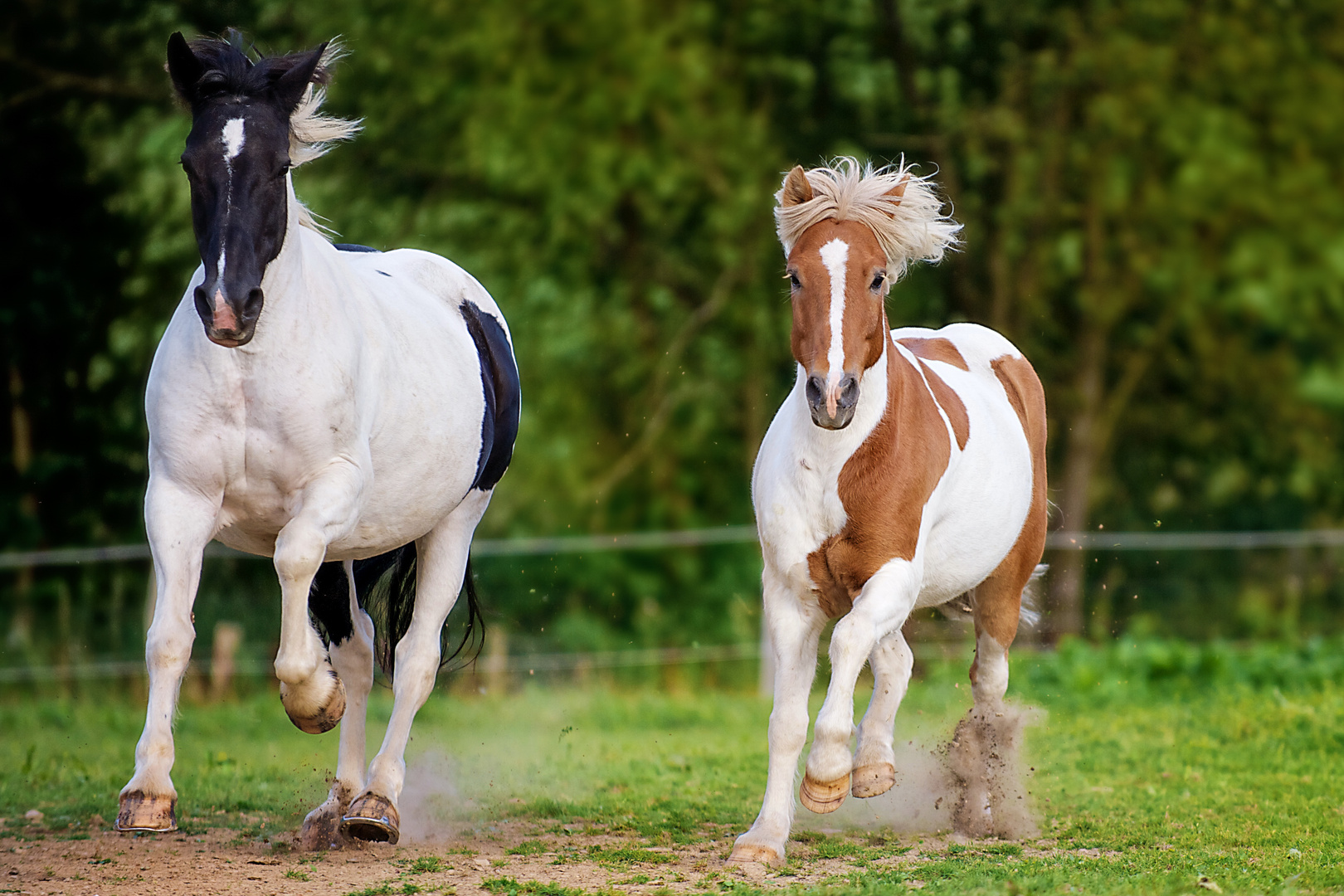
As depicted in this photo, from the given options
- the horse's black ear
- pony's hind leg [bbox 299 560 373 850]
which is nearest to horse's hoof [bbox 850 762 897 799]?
pony's hind leg [bbox 299 560 373 850]

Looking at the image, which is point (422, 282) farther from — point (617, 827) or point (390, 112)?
point (390, 112)

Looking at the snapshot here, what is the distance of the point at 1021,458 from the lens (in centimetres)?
592

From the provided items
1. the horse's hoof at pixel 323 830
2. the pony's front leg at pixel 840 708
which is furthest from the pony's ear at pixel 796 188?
the horse's hoof at pixel 323 830

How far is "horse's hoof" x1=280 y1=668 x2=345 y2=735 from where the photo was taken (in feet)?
15.8

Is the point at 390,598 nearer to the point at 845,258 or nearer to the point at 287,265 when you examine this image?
the point at 287,265

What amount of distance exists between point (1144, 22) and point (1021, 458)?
9.22 meters

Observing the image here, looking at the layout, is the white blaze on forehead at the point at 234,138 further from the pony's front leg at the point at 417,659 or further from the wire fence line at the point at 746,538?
the wire fence line at the point at 746,538

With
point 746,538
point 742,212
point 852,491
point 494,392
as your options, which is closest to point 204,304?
point 494,392

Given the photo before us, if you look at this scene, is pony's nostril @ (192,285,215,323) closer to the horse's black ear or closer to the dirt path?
the horse's black ear

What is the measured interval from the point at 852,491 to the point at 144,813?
7.96 ft

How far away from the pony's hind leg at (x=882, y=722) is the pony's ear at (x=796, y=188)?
1.56m

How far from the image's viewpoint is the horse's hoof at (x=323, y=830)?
5.45m

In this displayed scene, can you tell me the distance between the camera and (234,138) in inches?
179

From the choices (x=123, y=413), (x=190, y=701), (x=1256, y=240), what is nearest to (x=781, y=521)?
(x=190, y=701)
